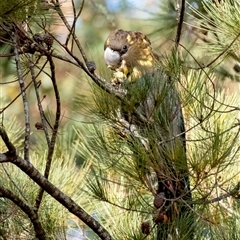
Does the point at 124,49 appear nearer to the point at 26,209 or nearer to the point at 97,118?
the point at 97,118

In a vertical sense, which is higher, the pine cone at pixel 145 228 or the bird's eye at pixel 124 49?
the bird's eye at pixel 124 49

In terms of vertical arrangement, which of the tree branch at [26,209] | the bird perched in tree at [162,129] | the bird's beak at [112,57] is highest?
the bird's beak at [112,57]

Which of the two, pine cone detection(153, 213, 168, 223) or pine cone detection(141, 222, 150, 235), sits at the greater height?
pine cone detection(153, 213, 168, 223)

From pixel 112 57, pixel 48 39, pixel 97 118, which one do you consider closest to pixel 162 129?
pixel 97 118

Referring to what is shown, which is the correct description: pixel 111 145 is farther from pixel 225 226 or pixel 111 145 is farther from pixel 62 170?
pixel 62 170

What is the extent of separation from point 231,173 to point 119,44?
1.66ft

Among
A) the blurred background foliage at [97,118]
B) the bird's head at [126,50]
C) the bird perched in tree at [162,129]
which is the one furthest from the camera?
the bird's head at [126,50]

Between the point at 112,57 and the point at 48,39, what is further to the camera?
the point at 112,57

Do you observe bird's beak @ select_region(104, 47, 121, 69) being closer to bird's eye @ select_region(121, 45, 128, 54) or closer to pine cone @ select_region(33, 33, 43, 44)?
bird's eye @ select_region(121, 45, 128, 54)

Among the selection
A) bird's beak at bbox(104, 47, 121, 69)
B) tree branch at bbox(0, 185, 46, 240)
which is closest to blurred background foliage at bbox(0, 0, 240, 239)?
bird's beak at bbox(104, 47, 121, 69)

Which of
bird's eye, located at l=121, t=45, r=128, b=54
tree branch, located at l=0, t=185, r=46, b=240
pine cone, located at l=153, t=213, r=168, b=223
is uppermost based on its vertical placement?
bird's eye, located at l=121, t=45, r=128, b=54

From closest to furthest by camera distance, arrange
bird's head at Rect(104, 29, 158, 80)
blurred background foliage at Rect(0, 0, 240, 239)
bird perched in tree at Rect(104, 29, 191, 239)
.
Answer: bird perched in tree at Rect(104, 29, 191, 239), blurred background foliage at Rect(0, 0, 240, 239), bird's head at Rect(104, 29, 158, 80)

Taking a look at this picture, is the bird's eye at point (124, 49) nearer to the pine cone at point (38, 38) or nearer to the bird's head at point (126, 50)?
the bird's head at point (126, 50)

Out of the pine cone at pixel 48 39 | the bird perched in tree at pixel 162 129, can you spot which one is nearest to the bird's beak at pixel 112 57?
the bird perched in tree at pixel 162 129
